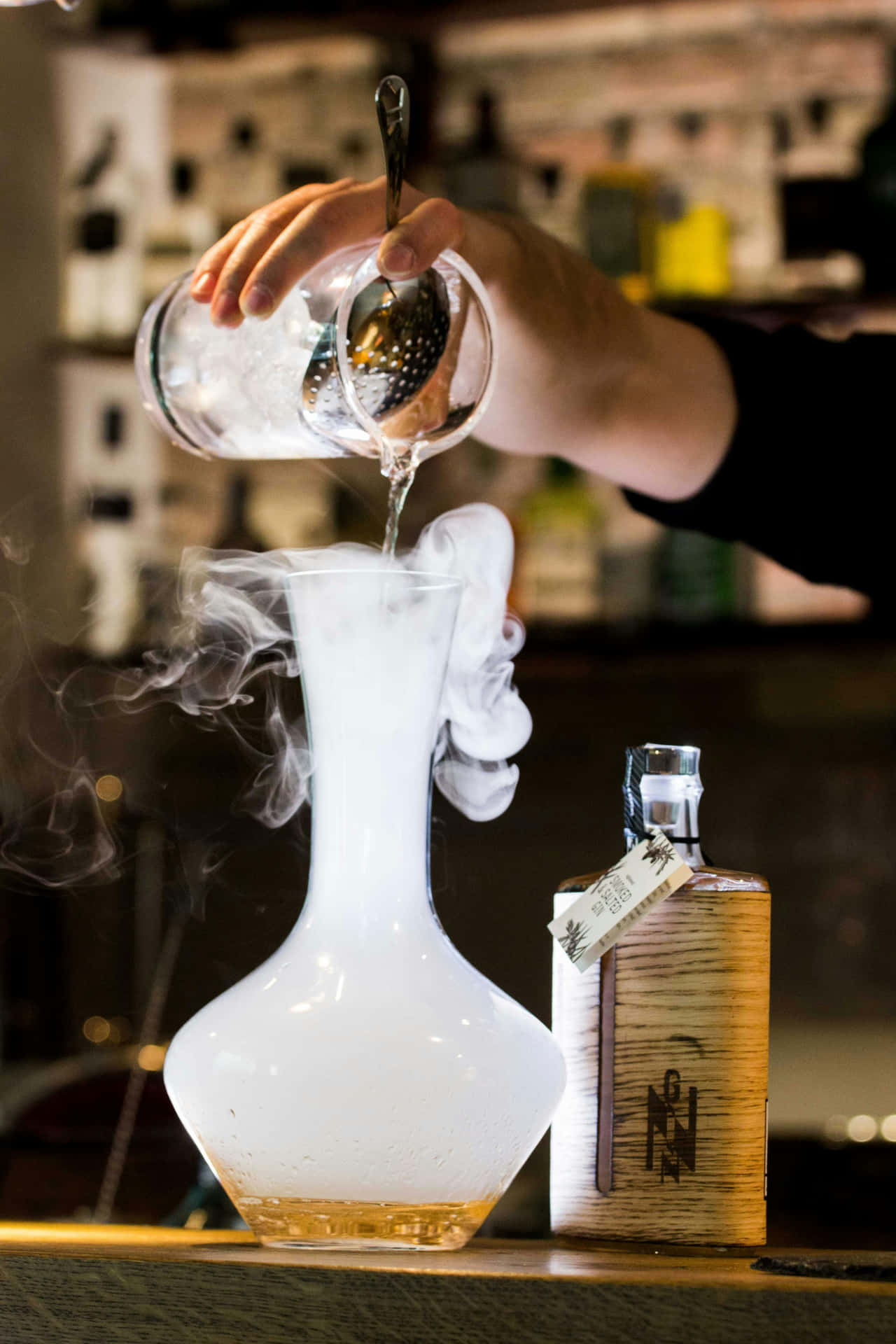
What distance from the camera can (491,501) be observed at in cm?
255

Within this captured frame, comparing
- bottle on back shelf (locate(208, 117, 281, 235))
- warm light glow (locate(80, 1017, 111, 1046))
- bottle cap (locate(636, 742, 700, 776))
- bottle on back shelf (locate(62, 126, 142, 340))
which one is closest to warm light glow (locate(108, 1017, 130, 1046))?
warm light glow (locate(80, 1017, 111, 1046))

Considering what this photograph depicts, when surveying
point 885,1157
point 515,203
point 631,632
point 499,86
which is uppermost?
point 499,86

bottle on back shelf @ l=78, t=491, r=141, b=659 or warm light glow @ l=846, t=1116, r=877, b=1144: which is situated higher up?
bottle on back shelf @ l=78, t=491, r=141, b=659

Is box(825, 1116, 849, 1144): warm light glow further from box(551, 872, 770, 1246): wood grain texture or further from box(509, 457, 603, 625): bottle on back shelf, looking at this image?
box(551, 872, 770, 1246): wood grain texture

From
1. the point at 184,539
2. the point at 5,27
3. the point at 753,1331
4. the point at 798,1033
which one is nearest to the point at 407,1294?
the point at 753,1331

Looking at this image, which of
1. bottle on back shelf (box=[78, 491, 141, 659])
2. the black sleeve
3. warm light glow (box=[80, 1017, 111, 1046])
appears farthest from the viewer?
warm light glow (box=[80, 1017, 111, 1046])

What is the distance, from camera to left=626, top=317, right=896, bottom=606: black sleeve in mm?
1400

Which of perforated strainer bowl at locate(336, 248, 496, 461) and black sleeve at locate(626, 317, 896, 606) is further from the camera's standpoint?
black sleeve at locate(626, 317, 896, 606)

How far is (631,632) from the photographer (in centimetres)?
227

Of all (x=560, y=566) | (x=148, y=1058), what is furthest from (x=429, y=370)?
(x=560, y=566)

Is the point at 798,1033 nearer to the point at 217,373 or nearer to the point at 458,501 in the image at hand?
the point at 458,501

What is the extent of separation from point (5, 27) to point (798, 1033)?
6.58 feet

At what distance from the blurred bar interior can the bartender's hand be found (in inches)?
35.0

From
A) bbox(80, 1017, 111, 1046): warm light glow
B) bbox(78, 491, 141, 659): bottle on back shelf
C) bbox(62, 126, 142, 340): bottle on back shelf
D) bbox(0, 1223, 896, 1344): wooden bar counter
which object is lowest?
bbox(80, 1017, 111, 1046): warm light glow
